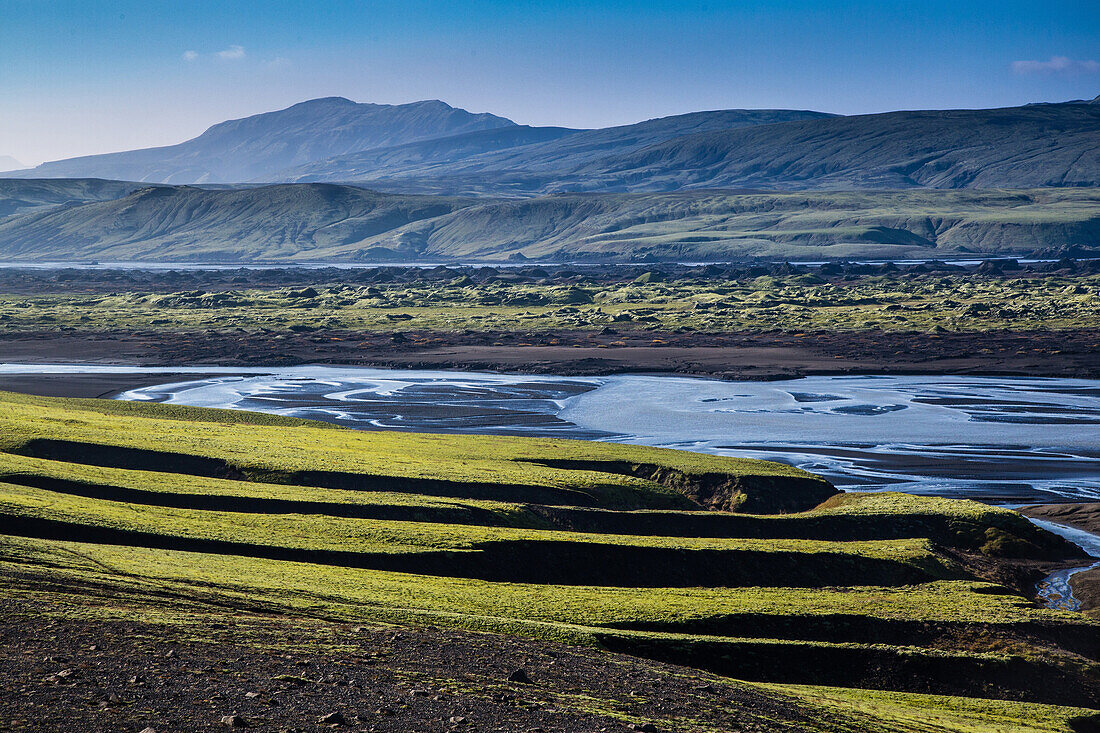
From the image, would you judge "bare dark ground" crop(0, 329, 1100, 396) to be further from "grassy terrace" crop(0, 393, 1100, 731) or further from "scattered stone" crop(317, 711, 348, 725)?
"scattered stone" crop(317, 711, 348, 725)

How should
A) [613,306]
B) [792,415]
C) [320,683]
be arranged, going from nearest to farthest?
[320,683] → [792,415] → [613,306]

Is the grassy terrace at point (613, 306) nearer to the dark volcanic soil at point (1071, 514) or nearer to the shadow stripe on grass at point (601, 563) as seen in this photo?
the dark volcanic soil at point (1071, 514)

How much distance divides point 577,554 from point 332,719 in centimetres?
1698

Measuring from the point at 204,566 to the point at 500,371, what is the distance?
65.7 metres

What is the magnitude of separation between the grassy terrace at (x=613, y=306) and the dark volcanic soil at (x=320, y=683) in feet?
335

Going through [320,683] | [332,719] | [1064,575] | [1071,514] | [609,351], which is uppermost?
[332,719]

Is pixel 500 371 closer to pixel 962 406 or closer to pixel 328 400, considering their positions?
pixel 328 400

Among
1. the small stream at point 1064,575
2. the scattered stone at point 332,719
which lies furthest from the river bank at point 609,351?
the scattered stone at point 332,719

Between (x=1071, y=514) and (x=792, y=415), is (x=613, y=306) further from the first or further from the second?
(x=1071, y=514)

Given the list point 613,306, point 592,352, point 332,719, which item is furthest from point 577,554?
point 613,306

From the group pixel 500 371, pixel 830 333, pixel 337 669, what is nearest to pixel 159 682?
pixel 337 669

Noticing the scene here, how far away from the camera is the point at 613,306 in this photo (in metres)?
151

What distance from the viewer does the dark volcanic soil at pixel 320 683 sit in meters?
16.1

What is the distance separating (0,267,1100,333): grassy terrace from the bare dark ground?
24.0ft
